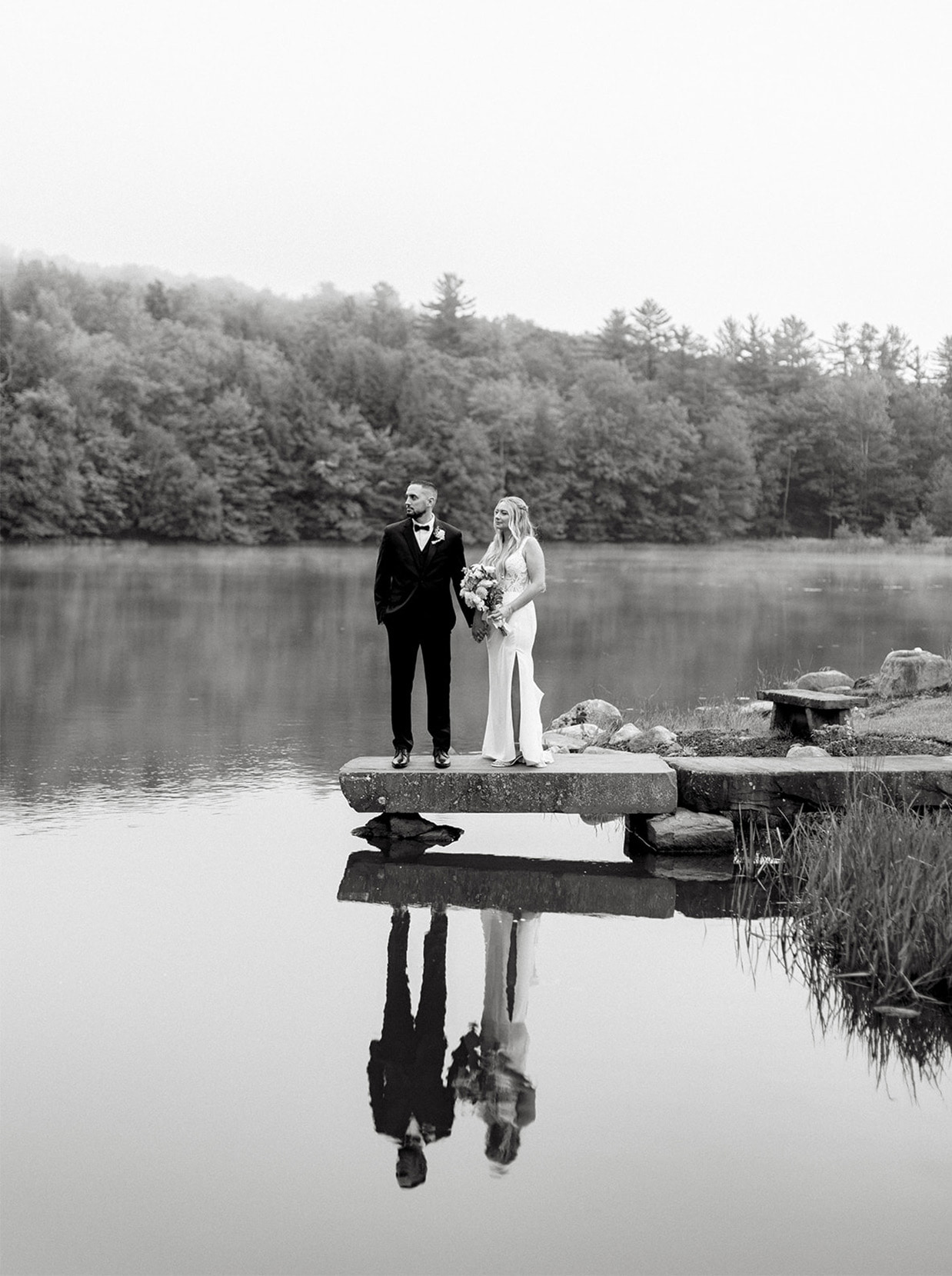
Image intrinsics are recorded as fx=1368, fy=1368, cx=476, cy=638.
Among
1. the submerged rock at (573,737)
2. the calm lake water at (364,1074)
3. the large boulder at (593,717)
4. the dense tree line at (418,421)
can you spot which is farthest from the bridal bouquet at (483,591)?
the dense tree line at (418,421)

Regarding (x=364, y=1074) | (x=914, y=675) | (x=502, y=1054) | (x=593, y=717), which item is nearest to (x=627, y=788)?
(x=502, y=1054)

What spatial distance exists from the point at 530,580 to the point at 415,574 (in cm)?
79

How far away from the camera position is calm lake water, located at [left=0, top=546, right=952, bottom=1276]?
3947mm

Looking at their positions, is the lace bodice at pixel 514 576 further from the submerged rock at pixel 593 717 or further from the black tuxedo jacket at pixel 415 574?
the submerged rock at pixel 593 717

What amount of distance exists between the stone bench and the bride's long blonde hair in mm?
3491

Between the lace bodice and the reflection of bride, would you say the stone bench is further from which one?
the reflection of bride

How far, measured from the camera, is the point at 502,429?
87.9 m

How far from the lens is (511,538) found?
940 cm

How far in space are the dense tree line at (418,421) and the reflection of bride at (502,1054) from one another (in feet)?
218

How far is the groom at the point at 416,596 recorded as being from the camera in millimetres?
9312

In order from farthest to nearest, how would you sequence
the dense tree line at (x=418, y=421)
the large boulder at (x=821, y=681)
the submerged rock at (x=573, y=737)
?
the dense tree line at (x=418, y=421) → the large boulder at (x=821, y=681) → the submerged rock at (x=573, y=737)

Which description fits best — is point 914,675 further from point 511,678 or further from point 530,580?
point 530,580

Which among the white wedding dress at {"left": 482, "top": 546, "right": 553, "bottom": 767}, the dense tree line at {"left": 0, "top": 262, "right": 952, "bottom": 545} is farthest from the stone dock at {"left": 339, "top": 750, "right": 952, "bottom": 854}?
the dense tree line at {"left": 0, "top": 262, "right": 952, "bottom": 545}

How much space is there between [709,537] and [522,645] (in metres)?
83.2
